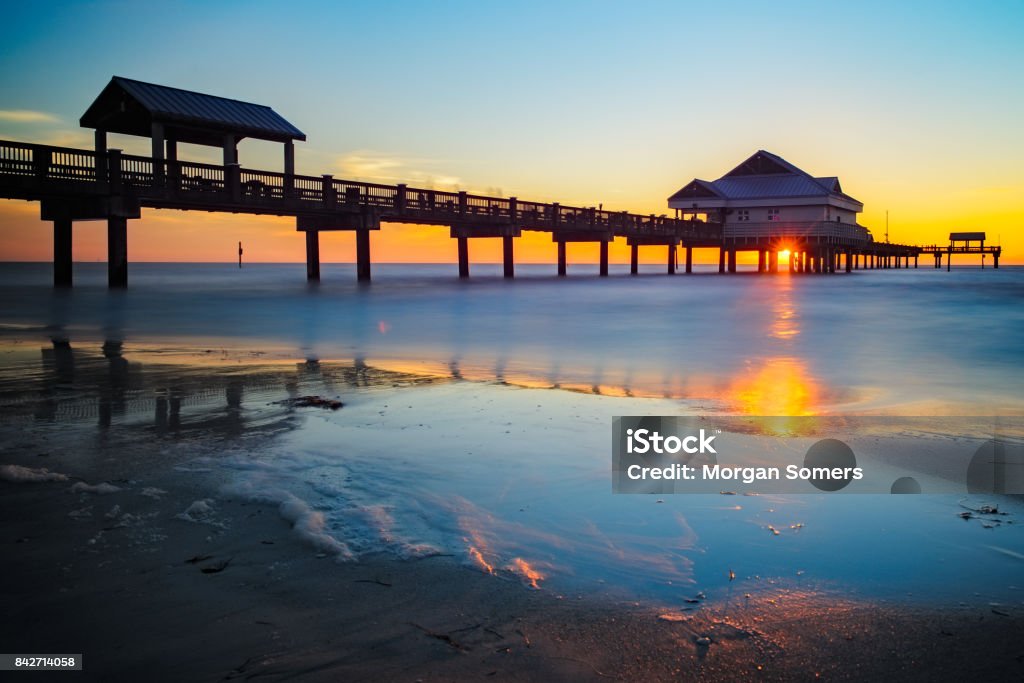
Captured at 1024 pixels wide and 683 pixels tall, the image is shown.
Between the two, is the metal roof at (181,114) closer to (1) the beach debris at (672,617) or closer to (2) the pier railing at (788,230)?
(1) the beach debris at (672,617)

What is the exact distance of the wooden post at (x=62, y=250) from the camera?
27655 mm

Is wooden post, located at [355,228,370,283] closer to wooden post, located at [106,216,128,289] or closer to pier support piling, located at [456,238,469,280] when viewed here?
pier support piling, located at [456,238,469,280]

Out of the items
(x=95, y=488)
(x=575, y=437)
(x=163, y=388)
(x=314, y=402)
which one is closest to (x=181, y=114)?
(x=163, y=388)

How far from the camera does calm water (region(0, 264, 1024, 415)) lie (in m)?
9.64

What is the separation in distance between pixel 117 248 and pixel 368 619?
29351mm

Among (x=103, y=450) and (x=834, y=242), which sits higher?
(x=834, y=242)

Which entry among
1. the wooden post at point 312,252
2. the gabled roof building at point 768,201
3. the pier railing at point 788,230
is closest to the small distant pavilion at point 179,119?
the wooden post at point 312,252

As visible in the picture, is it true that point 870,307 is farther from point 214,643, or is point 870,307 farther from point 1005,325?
point 214,643

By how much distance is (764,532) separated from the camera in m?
4.04

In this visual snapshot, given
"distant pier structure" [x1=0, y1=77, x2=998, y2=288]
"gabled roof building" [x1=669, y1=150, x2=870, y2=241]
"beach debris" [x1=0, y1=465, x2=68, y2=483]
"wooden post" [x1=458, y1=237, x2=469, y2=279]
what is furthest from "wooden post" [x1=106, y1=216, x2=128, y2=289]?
"gabled roof building" [x1=669, y1=150, x2=870, y2=241]

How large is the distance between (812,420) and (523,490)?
377cm

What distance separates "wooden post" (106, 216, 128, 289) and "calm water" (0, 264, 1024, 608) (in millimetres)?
8472

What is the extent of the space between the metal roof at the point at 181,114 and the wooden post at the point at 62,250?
5145mm

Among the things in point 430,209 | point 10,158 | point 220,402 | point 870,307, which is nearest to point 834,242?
point 870,307
